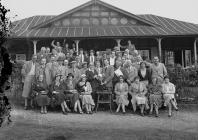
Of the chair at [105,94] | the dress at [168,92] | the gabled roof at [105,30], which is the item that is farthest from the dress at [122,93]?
the gabled roof at [105,30]

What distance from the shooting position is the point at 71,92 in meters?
12.3

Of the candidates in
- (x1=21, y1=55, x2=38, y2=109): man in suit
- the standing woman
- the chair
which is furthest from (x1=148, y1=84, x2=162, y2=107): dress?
(x1=21, y1=55, x2=38, y2=109): man in suit

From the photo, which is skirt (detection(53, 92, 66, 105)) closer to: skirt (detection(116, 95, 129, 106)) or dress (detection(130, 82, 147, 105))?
skirt (detection(116, 95, 129, 106))

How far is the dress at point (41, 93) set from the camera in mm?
11992

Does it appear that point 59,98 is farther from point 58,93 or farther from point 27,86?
point 27,86

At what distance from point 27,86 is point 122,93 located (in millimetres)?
3330

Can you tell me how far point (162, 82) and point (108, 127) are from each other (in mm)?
3562

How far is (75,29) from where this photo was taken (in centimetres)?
2284

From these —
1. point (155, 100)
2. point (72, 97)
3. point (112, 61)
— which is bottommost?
point (155, 100)

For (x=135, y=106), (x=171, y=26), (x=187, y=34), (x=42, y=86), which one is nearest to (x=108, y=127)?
(x=135, y=106)

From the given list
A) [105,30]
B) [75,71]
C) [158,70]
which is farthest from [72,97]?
[105,30]

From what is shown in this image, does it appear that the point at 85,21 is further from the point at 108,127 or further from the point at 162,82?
the point at 108,127

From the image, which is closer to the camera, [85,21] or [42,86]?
[42,86]

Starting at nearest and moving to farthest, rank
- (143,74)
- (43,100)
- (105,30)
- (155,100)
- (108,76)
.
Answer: (43,100) → (155,100) → (143,74) → (108,76) → (105,30)
